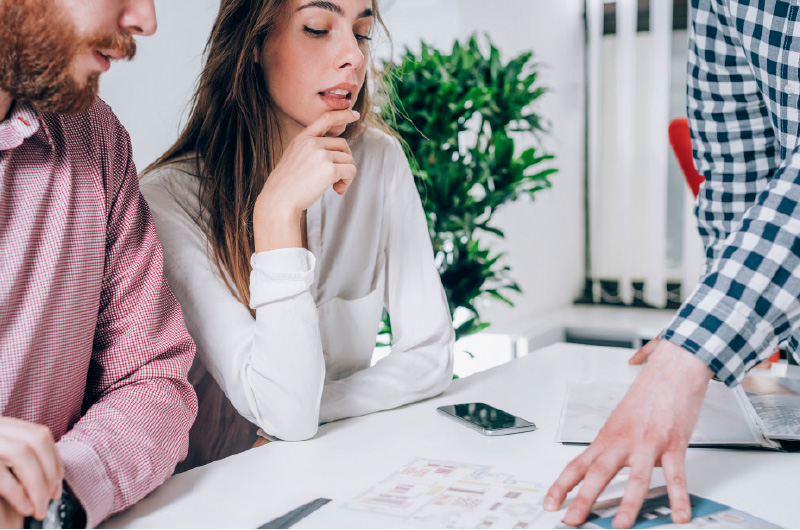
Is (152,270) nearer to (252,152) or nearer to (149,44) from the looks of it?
(252,152)

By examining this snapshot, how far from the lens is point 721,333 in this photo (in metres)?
0.78

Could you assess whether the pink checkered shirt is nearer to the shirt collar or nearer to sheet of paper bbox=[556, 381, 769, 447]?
the shirt collar

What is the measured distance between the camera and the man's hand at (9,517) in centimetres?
65

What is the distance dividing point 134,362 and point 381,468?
14.0 inches

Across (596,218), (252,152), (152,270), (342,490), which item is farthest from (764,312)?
(596,218)

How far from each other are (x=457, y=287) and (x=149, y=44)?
1.11 m

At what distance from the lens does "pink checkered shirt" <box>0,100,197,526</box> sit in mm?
820

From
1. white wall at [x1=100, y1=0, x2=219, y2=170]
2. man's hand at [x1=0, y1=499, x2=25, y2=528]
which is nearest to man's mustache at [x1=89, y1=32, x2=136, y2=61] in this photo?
man's hand at [x1=0, y1=499, x2=25, y2=528]

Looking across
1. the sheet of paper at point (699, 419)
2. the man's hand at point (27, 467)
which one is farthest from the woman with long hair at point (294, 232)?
the man's hand at point (27, 467)

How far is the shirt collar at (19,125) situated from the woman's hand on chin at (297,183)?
33 centimetres

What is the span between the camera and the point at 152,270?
99cm

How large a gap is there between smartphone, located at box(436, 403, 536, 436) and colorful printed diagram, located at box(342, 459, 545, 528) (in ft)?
0.46

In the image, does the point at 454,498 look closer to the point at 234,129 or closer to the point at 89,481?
the point at 89,481

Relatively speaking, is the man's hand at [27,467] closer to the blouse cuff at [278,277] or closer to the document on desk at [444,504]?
the document on desk at [444,504]
